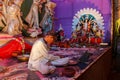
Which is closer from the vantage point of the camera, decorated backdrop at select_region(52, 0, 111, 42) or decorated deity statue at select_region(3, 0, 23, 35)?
decorated deity statue at select_region(3, 0, 23, 35)

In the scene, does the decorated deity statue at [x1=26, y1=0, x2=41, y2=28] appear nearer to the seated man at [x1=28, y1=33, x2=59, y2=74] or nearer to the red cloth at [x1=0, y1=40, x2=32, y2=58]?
the red cloth at [x1=0, y1=40, x2=32, y2=58]

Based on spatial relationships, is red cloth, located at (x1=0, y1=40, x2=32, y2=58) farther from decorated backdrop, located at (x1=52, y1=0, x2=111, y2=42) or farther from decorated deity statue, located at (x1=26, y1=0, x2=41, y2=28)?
decorated backdrop, located at (x1=52, y1=0, x2=111, y2=42)

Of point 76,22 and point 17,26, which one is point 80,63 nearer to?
point 17,26

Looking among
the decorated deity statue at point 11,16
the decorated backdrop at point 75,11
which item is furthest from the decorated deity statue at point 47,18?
the decorated deity statue at point 11,16

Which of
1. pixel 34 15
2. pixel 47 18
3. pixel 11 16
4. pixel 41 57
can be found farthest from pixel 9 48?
pixel 47 18

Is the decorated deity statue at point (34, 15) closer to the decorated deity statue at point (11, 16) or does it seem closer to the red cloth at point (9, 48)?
the decorated deity statue at point (11, 16)

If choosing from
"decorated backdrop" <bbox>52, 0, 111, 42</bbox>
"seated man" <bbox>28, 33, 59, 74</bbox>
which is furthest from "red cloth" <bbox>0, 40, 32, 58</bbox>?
"decorated backdrop" <bbox>52, 0, 111, 42</bbox>

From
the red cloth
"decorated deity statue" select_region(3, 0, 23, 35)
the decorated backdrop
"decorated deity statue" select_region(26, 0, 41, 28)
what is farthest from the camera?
the decorated backdrop

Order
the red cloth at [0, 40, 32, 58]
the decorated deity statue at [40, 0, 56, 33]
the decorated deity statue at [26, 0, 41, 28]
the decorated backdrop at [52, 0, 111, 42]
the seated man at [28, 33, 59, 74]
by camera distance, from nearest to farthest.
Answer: the seated man at [28, 33, 59, 74]
the red cloth at [0, 40, 32, 58]
the decorated deity statue at [26, 0, 41, 28]
the decorated deity statue at [40, 0, 56, 33]
the decorated backdrop at [52, 0, 111, 42]

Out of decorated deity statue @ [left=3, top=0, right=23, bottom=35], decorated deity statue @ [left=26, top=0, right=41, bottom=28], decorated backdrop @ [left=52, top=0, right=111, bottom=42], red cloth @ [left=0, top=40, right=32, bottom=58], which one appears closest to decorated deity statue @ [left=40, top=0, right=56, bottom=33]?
decorated deity statue @ [left=26, top=0, right=41, bottom=28]

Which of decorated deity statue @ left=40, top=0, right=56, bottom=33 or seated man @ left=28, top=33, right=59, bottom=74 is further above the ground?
decorated deity statue @ left=40, top=0, right=56, bottom=33

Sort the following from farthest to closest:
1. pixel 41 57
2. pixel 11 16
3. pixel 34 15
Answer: pixel 34 15 → pixel 11 16 → pixel 41 57

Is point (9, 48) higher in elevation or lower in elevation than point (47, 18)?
lower

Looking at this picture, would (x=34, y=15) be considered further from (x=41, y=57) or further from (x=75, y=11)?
(x=41, y=57)
